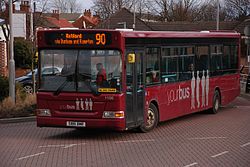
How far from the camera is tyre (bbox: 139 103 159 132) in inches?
560

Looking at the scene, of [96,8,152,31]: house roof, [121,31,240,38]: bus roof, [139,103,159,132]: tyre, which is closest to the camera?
[121,31,240,38]: bus roof

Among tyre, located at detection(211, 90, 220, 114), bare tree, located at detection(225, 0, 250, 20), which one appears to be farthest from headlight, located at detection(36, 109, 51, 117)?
bare tree, located at detection(225, 0, 250, 20)

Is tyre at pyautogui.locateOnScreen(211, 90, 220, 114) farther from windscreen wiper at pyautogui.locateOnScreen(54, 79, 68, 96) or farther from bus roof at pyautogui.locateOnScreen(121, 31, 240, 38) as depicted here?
windscreen wiper at pyautogui.locateOnScreen(54, 79, 68, 96)

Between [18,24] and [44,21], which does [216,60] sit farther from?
[44,21]

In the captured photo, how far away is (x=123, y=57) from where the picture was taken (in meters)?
13.0

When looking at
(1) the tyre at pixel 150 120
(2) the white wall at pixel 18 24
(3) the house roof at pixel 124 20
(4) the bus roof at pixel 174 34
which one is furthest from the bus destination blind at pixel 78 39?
(3) the house roof at pixel 124 20

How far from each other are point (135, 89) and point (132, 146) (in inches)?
76.9

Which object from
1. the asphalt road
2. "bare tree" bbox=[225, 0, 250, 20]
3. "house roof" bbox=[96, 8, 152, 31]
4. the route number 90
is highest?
"bare tree" bbox=[225, 0, 250, 20]

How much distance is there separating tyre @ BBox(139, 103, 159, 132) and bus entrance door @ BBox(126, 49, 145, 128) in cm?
30

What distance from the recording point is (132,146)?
1209 cm

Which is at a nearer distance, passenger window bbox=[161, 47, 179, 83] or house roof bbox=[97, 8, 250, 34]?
passenger window bbox=[161, 47, 179, 83]

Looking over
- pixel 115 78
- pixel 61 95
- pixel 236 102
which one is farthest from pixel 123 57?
pixel 236 102

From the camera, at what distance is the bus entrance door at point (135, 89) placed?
13.3 meters

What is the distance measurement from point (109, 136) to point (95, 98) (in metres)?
1.46
